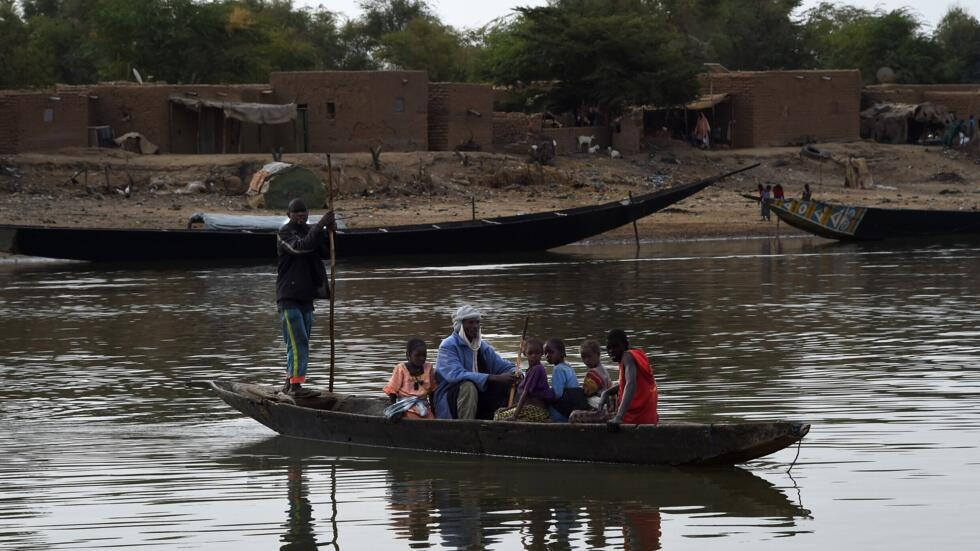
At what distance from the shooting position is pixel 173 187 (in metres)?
27.8

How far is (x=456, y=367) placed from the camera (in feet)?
31.1

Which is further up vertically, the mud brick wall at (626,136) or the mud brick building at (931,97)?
the mud brick building at (931,97)

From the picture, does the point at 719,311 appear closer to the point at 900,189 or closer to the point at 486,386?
the point at 486,386

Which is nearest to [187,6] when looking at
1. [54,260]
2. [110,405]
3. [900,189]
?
[54,260]

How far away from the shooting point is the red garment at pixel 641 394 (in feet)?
28.5

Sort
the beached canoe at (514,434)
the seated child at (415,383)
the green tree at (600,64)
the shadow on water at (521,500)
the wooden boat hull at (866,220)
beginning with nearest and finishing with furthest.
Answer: the shadow on water at (521,500)
the beached canoe at (514,434)
the seated child at (415,383)
the wooden boat hull at (866,220)
the green tree at (600,64)

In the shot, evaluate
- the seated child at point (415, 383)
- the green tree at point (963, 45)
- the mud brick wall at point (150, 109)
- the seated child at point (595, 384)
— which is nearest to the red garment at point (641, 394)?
the seated child at point (595, 384)

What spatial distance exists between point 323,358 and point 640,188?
18066 millimetres

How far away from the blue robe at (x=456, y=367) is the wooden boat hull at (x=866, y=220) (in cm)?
1827

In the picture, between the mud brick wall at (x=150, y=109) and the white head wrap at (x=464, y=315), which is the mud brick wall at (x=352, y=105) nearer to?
the mud brick wall at (x=150, y=109)

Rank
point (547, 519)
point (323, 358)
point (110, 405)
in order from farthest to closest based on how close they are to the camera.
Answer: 1. point (323, 358)
2. point (110, 405)
3. point (547, 519)

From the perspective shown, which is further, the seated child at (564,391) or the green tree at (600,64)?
the green tree at (600,64)

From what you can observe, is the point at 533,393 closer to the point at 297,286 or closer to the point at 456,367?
the point at 456,367

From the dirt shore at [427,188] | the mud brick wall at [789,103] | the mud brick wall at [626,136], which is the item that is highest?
the mud brick wall at [789,103]
